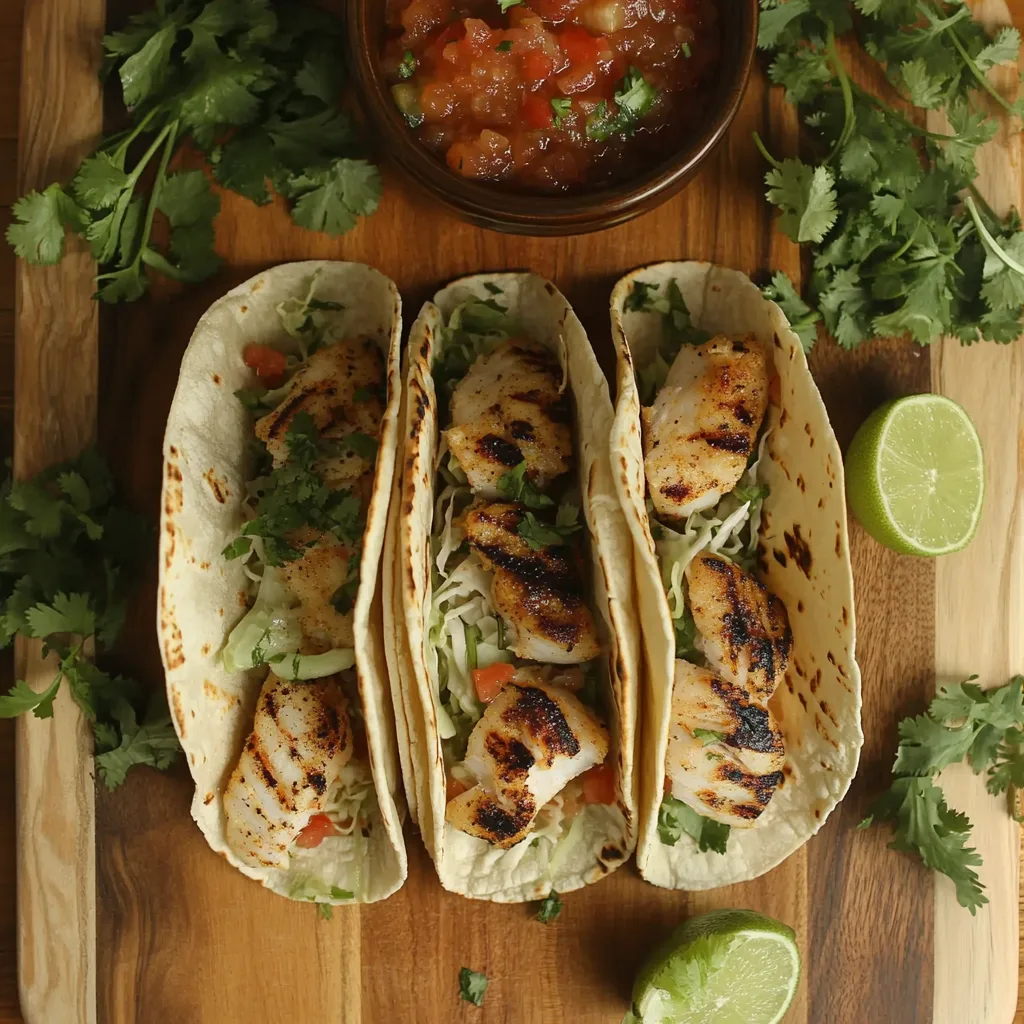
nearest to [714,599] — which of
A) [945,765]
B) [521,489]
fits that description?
[521,489]

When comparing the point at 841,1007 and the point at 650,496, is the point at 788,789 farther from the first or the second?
the point at 650,496

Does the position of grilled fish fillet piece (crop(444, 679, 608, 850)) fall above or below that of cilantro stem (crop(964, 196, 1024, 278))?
below

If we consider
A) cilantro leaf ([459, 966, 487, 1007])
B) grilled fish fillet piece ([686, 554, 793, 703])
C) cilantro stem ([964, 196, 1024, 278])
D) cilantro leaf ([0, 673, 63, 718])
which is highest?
cilantro stem ([964, 196, 1024, 278])

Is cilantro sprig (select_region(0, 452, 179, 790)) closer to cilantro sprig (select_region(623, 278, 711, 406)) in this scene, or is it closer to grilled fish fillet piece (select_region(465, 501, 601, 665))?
grilled fish fillet piece (select_region(465, 501, 601, 665))

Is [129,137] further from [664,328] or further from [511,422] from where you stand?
[664,328]

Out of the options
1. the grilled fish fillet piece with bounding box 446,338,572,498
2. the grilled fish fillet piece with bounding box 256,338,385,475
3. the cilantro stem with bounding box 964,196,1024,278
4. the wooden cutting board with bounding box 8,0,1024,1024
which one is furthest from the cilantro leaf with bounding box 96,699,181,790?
the cilantro stem with bounding box 964,196,1024,278

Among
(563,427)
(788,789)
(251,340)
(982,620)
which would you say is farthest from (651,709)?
(251,340)

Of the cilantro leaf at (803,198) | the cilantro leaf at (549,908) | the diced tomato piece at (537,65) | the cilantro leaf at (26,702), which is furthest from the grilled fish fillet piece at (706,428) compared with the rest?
the cilantro leaf at (26,702)

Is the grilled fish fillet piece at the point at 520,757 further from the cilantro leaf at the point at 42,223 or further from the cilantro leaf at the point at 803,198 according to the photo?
the cilantro leaf at the point at 42,223
